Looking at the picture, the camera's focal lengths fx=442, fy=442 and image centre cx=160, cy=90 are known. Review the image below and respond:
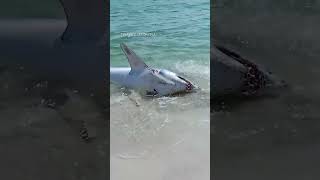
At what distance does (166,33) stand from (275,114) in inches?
132

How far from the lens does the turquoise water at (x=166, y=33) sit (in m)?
4.21

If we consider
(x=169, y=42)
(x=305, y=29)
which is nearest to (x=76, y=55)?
(x=305, y=29)

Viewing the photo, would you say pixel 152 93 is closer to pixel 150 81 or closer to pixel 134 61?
pixel 150 81

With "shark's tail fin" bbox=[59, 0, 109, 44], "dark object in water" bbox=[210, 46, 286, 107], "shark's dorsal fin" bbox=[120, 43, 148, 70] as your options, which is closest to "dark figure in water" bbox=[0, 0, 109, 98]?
"shark's tail fin" bbox=[59, 0, 109, 44]

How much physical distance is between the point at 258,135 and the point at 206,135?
0.24m

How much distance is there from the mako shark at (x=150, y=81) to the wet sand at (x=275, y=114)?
1.77 feet

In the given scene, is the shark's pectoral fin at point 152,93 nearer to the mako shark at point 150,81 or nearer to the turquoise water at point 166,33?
the mako shark at point 150,81

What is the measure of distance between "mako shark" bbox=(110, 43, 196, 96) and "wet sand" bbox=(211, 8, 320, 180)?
0.54m

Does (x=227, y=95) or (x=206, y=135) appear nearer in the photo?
(x=206, y=135)

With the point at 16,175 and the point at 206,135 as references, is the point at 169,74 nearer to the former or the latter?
the point at 206,135

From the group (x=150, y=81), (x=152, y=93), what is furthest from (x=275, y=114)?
(x=150, y=81)

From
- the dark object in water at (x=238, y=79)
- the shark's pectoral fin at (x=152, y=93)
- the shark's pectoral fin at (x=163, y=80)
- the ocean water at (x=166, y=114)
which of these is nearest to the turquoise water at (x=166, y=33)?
the ocean water at (x=166, y=114)

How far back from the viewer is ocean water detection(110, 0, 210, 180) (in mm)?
1738

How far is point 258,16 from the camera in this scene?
4.09 metres
